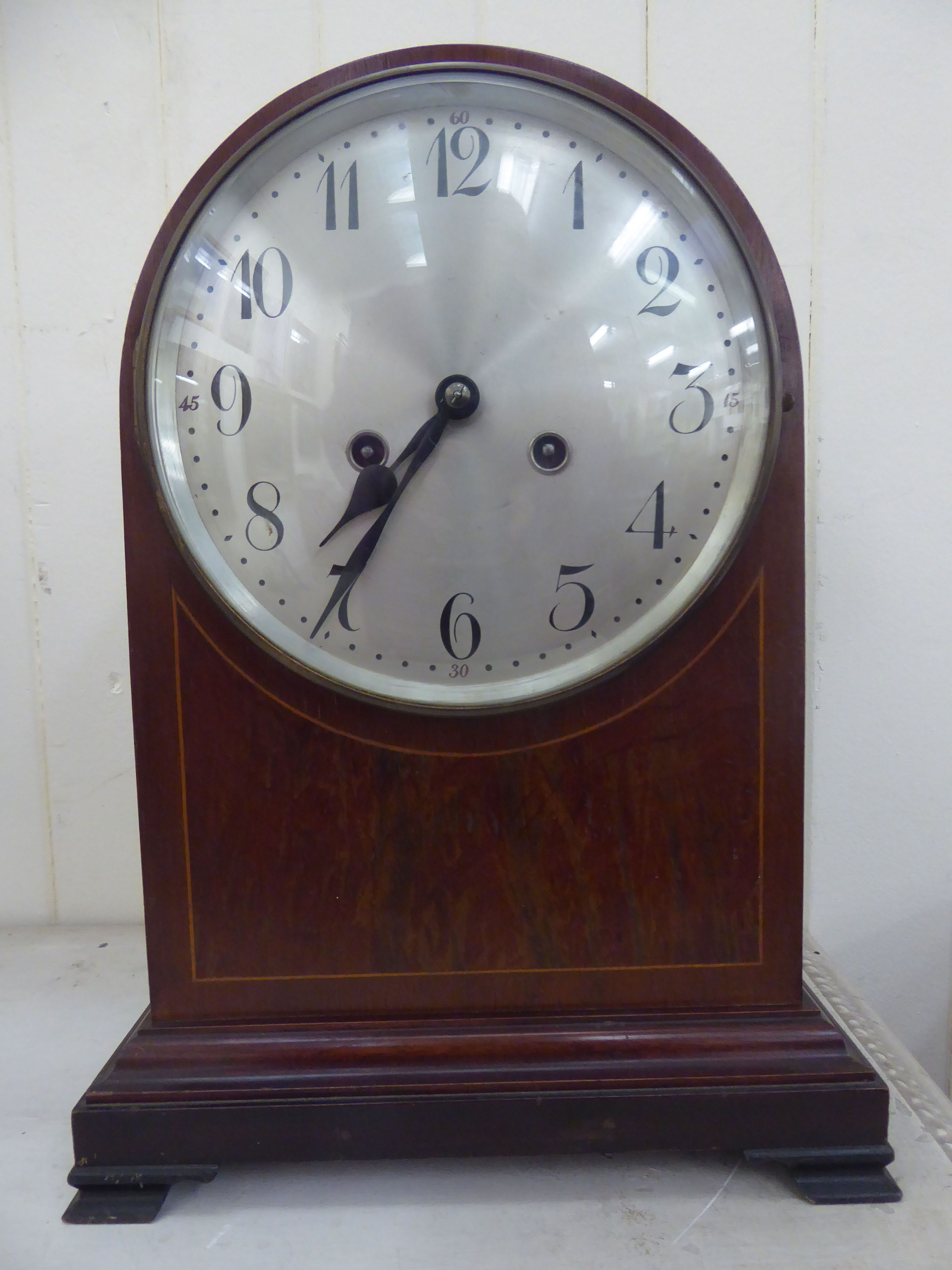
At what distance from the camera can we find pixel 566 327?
0.74 metres

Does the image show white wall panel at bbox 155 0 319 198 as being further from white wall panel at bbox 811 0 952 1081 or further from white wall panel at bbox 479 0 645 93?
white wall panel at bbox 811 0 952 1081

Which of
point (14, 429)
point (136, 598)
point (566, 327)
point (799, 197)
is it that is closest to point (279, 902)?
point (136, 598)

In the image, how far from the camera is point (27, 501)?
123 cm

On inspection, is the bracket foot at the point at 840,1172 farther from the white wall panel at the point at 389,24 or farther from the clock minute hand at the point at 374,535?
the white wall panel at the point at 389,24

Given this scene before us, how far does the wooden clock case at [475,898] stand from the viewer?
2.46 ft

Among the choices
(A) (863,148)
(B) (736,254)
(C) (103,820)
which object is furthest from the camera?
(C) (103,820)

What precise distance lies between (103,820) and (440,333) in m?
0.86

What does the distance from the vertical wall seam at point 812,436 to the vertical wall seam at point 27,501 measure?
37.7 inches

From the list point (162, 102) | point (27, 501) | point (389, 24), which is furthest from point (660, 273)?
point (27, 501)

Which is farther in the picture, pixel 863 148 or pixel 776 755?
pixel 863 148

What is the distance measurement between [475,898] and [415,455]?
1.17ft

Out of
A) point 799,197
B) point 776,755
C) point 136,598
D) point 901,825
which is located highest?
point 799,197

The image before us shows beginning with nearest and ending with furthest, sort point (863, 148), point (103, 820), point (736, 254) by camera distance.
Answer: point (736, 254) → point (863, 148) → point (103, 820)

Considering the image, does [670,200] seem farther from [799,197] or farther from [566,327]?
[799,197]
